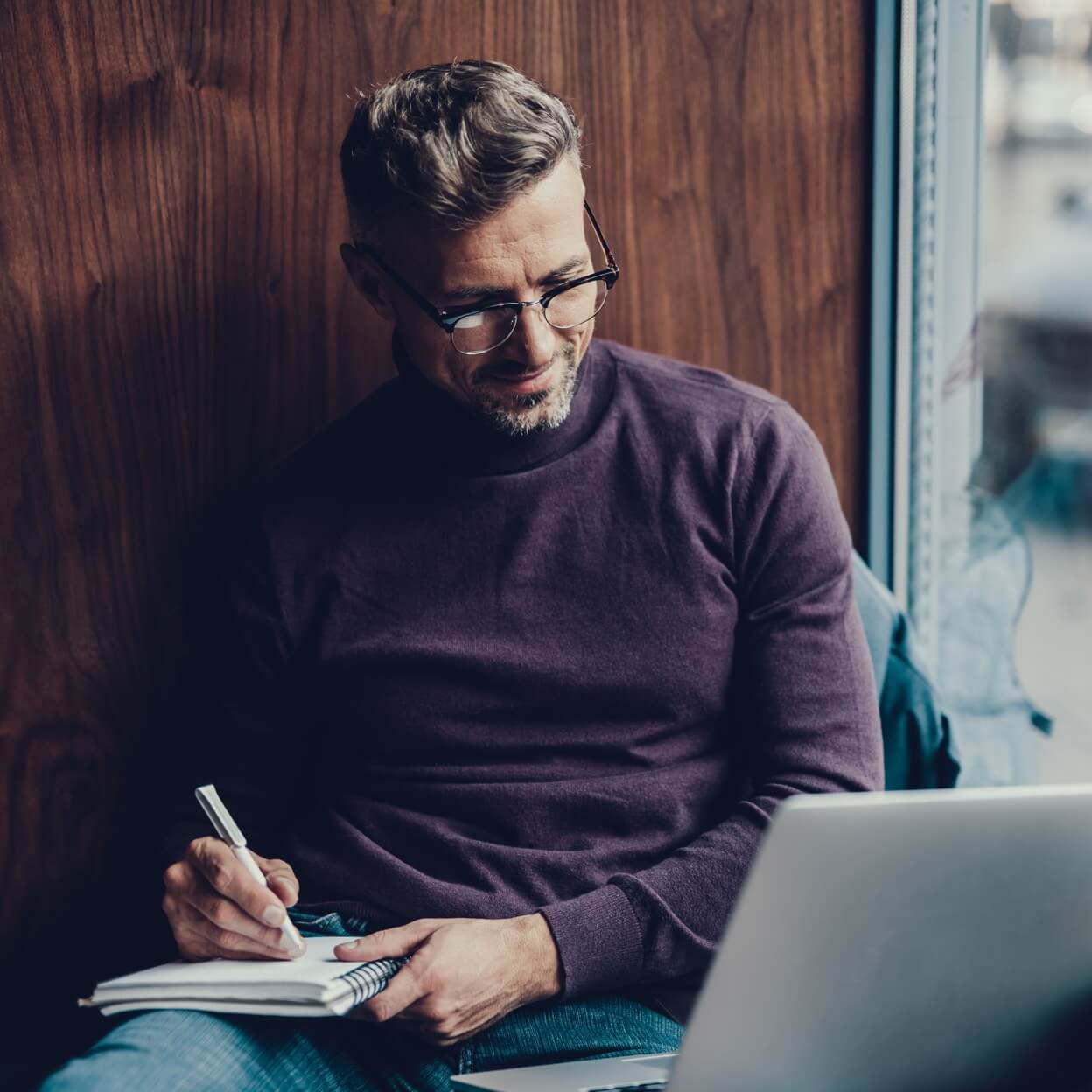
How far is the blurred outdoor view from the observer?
148 centimetres

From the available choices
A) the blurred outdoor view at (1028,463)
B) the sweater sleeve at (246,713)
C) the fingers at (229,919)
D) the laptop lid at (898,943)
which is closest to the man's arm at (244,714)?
the sweater sleeve at (246,713)

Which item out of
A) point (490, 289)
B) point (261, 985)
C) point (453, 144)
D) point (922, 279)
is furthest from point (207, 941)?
point (922, 279)

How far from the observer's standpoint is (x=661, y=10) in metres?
1.41

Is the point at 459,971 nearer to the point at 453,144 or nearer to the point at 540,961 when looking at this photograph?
the point at 540,961

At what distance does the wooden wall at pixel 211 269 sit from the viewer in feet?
4.52

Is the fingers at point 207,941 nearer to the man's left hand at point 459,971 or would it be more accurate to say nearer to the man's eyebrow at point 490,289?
the man's left hand at point 459,971

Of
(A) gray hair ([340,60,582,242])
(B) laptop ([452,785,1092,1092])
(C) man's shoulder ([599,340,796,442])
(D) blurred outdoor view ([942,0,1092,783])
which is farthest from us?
(D) blurred outdoor view ([942,0,1092,783])

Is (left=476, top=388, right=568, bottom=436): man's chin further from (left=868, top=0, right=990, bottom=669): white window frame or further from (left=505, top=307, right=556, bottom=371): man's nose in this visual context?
(left=868, top=0, right=990, bottom=669): white window frame

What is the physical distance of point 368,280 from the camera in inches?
51.2

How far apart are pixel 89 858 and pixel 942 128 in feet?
4.65

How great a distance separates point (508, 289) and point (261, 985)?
2.22 ft

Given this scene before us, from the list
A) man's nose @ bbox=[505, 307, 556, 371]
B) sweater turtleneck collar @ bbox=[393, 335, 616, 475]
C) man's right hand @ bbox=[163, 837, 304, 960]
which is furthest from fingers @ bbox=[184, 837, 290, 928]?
man's nose @ bbox=[505, 307, 556, 371]

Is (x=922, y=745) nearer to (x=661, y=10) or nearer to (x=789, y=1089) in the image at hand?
(x=789, y=1089)

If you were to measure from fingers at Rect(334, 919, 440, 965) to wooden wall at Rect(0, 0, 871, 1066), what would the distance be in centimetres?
41
